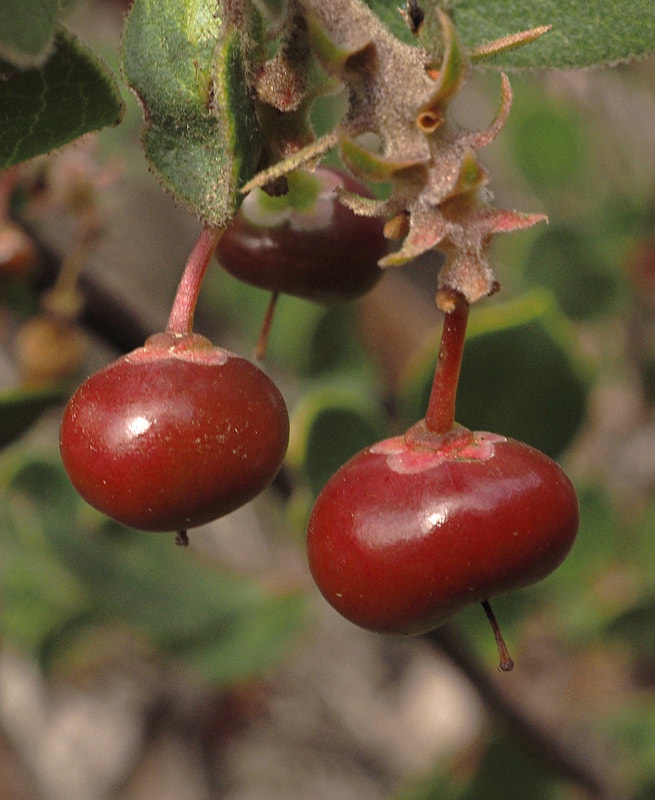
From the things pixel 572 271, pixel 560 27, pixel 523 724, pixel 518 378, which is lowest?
pixel 523 724

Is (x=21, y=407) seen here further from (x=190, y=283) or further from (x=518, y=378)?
(x=518, y=378)

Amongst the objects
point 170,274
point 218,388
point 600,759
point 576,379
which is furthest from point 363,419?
point 170,274

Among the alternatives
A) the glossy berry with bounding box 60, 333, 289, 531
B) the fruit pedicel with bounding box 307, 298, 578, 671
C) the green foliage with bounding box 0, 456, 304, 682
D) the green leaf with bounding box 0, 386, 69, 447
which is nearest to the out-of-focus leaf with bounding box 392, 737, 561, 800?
the green foliage with bounding box 0, 456, 304, 682

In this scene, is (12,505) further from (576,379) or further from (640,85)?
(640,85)

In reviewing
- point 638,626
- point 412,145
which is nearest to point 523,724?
point 638,626

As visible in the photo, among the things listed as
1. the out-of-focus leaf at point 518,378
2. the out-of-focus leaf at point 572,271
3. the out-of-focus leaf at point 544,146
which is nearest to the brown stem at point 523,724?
the out-of-focus leaf at point 518,378

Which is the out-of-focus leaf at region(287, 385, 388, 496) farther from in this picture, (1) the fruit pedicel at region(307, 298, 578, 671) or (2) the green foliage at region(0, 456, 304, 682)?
(1) the fruit pedicel at region(307, 298, 578, 671)

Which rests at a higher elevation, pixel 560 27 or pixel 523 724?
pixel 560 27
